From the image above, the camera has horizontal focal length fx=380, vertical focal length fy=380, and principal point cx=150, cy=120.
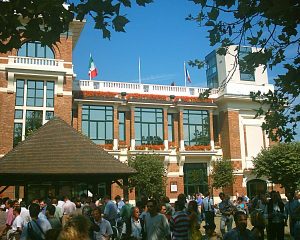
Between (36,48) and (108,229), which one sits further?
(36,48)

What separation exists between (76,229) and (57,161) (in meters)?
10.5

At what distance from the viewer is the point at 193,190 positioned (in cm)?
3722

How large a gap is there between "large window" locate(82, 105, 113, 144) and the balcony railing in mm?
4878

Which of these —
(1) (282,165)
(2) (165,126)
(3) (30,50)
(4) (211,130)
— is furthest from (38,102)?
(1) (282,165)

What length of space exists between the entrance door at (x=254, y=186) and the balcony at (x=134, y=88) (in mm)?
9676

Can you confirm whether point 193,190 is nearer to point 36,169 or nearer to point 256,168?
point 256,168

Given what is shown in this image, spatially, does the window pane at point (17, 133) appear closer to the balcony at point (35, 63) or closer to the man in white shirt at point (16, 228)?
the balcony at point (35, 63)

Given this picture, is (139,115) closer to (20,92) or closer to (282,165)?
(20,92)

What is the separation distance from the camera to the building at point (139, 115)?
31078mm

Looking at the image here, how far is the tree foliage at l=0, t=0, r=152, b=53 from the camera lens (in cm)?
537

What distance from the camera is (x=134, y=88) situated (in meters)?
37.1

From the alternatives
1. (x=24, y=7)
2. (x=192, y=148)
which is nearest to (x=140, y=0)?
(x=24, y=7)

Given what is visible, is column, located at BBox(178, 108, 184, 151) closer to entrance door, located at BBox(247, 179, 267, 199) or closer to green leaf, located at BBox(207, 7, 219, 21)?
entrance door, located at BBox(247, 179, 267, 199)

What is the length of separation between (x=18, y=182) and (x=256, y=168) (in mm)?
23387
